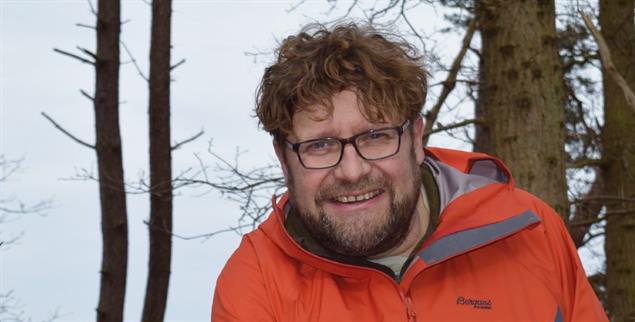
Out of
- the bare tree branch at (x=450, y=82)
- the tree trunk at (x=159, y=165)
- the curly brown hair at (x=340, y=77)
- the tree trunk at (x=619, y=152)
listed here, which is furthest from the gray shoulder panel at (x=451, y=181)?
the tree trunk at (x=619, y=152)

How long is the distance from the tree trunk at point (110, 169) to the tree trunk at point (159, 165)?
0.36m

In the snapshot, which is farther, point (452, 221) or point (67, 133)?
point (67, 133)

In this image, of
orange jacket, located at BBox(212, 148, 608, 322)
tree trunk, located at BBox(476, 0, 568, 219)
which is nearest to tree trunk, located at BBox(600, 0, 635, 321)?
tree trunk, located at BBox(476, 0, 568, 219)

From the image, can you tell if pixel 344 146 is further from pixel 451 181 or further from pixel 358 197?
pixel 451 181

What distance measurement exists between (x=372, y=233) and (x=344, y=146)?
0.32 meters

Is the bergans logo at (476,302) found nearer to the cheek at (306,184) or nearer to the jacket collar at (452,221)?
the jacket collar at (452,221)

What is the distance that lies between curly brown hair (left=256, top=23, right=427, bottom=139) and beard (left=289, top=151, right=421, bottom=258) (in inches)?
9.6

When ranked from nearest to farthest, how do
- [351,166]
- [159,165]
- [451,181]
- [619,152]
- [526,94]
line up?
1. [351,166]
2. [451,181]
3. [526,94]
4. [159,165]
5. [619,152]

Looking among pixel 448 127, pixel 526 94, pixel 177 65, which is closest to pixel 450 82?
pixel 448 127

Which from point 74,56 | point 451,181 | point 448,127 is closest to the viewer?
point 451,181

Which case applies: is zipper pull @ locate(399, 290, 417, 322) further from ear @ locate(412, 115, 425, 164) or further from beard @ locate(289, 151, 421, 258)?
ear @ locate(412, 115, 425, 164)

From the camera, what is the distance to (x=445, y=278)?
10.4ft

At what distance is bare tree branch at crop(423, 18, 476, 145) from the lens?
7254 millimetres

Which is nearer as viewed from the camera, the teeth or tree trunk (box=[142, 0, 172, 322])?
the teeth
